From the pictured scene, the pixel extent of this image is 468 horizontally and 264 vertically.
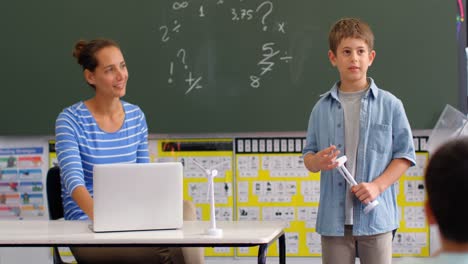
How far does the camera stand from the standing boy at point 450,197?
1175 millimetres

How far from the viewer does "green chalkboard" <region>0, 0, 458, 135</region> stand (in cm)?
394

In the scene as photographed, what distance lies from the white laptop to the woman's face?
0.72 m

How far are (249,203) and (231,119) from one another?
19.2 inches

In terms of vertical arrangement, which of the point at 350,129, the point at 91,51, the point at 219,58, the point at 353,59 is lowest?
the point at 350,129

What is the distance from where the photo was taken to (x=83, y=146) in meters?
2.91

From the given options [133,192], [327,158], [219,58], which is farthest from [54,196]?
[219,58]

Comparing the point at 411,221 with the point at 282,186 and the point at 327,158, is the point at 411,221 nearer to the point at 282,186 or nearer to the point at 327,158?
the point at 282,186

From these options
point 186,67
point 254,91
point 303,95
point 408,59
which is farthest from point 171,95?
point 408,59

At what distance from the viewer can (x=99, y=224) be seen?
2473 millimetres

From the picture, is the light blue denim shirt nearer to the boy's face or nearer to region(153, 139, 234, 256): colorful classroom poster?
the boy's face

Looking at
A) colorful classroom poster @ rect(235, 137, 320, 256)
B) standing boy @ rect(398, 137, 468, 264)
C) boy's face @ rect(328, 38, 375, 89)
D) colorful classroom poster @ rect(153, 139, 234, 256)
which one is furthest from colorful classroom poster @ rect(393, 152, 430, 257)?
standing boy @ rect(398, 137, 468, 264)

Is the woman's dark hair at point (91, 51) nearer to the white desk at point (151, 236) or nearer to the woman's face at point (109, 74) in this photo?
the woman's face at point (109, 74)

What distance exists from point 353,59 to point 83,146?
1094mm

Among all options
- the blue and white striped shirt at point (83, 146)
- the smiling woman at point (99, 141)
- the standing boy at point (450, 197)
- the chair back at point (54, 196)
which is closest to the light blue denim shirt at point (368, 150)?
the smiling woman at point (99, 141)
